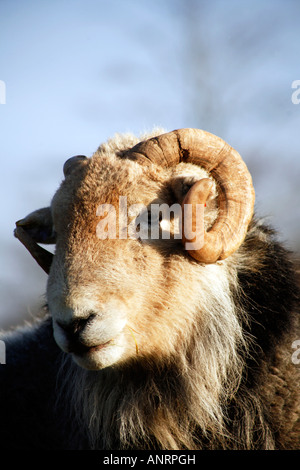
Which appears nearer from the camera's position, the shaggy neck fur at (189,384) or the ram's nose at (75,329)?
the ram's nose at (75,329)

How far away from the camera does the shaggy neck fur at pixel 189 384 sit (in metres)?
4.32

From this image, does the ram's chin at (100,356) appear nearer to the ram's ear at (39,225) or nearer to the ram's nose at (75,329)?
the ram's nose at (75,329)

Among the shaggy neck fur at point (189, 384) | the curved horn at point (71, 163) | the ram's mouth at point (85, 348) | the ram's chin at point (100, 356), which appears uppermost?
the curved horn at point (71, 163)

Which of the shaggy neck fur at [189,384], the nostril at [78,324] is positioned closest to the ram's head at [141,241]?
the nostril at [78,324]

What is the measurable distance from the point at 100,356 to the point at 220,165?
1.76m

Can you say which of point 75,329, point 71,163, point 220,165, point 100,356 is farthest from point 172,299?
point 71,163

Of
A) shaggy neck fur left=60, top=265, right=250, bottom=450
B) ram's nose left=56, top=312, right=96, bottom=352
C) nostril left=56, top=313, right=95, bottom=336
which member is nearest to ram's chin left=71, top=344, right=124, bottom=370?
ram's nose left=56, top=312, right=96, bottom=352

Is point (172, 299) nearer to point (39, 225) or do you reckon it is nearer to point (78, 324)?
point (78, 324)

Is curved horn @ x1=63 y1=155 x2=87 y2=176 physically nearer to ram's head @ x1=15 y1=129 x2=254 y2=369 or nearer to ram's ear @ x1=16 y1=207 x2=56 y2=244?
ram's head @ x1=15 y1=129 x2=254 y2=369

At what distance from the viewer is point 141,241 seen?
4.04m

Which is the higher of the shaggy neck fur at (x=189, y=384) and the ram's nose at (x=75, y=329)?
the ram's nose at (x=75, y=329)

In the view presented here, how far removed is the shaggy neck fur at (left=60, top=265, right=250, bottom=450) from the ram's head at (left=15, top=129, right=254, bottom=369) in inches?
4.9

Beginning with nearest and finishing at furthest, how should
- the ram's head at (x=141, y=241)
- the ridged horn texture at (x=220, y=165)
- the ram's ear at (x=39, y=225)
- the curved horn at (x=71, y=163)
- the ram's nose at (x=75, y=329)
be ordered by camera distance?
the ram's nose at (x=75, y=329), the ram's head at (x=141, y=241), the ridged horn texture at (x=220, y=165), the curved horn at (x=71, y=163), the ram's ear at (x=39, y=225)
